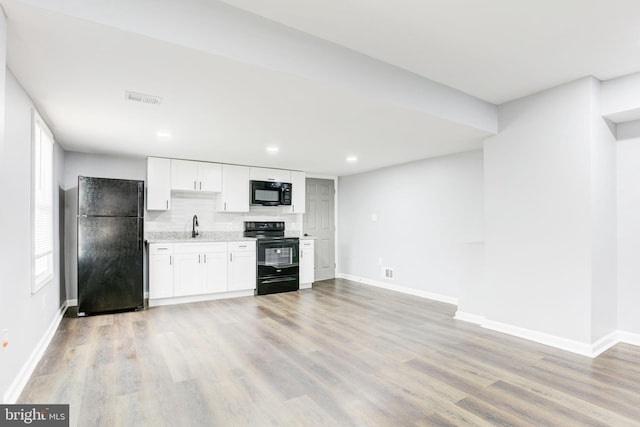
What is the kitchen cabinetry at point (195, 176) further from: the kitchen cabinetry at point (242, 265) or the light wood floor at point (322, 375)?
the light wood floor at point (322, 375)

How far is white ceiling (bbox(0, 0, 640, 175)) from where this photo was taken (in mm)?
1903

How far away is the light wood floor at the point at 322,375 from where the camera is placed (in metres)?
2.09

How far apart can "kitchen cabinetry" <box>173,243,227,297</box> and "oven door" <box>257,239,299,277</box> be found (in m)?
0.60

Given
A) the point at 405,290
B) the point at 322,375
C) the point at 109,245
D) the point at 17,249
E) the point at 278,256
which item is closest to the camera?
the point at 17,249

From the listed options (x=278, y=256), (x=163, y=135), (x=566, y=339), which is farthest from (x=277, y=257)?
(x=566, y=339)

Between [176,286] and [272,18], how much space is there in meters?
3.99

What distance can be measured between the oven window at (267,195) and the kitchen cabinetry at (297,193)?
1.11ft

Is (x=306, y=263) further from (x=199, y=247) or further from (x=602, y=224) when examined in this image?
(x=602, y=224)

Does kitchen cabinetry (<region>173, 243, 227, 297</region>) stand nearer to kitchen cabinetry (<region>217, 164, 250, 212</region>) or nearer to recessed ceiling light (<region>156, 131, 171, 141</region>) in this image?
kitchen cabinetry (<region>217, 164, 250, 212</region>)

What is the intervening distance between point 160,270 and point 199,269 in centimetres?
53

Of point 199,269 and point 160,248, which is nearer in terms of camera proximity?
point 160,248

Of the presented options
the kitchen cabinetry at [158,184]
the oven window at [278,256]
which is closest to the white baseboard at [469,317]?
the oven window at [278,256]

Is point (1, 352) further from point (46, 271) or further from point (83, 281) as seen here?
point (83, 281)

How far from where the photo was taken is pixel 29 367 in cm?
261
